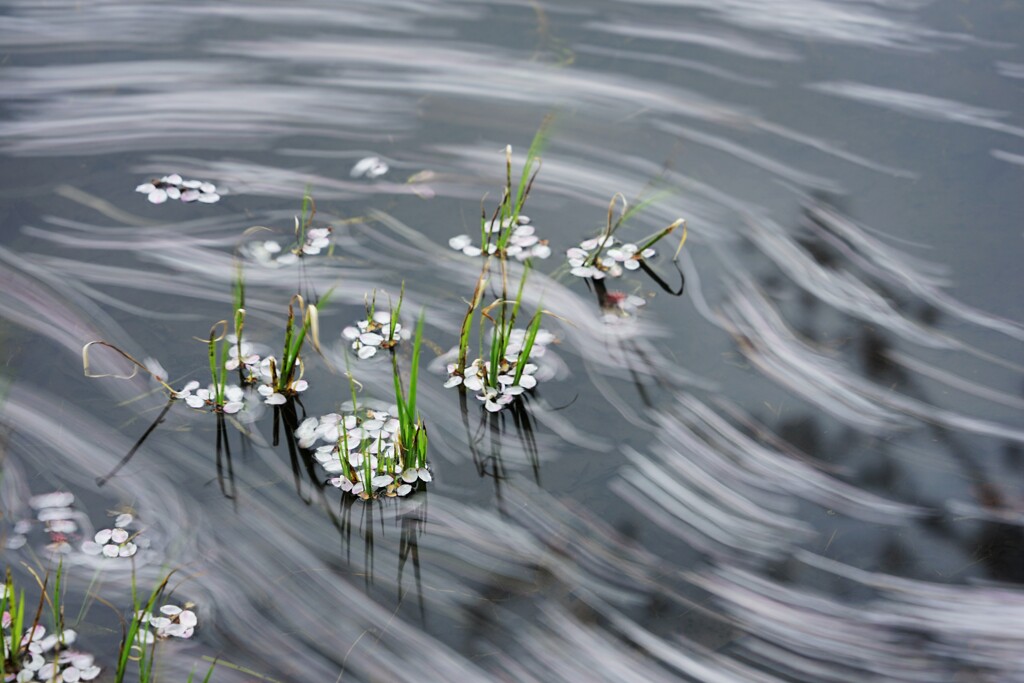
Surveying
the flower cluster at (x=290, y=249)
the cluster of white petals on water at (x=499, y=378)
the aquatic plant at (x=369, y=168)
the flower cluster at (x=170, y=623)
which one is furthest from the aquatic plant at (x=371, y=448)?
the aquatic plant at (x=369, y=168)

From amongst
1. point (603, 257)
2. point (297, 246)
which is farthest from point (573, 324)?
point (297, 246)

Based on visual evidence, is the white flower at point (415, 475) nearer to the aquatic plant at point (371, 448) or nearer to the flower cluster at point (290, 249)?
the aquatic plant at point (371, 448)

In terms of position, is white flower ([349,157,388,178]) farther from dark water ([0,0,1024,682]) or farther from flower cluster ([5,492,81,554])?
flower cluster ([5,492,81,554])

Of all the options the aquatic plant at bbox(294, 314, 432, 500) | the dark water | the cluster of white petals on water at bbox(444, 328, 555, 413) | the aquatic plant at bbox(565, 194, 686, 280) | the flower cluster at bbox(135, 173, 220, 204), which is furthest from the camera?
the flower cluster at bbox(135, 173, 220, 204)

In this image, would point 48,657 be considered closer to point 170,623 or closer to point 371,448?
point 170,623

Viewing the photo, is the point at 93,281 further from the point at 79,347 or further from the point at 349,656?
the point at 349,656

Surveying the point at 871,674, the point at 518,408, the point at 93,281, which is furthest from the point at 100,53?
the point at 871,674

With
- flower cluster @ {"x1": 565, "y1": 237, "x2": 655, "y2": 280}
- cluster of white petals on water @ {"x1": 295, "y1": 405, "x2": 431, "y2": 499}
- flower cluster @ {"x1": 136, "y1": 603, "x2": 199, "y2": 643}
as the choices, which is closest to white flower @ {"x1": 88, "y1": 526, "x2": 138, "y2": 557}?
flower cluster @ {"x1": 136, "y1": 603, "x2": 199, "y2": 643}
